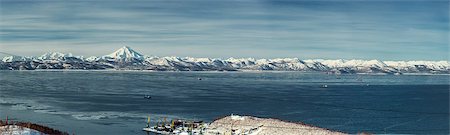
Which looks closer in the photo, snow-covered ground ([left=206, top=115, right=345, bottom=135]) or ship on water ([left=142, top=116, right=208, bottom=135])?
snow-covered ground ([left=206, top=115, right=345, bottom=135])

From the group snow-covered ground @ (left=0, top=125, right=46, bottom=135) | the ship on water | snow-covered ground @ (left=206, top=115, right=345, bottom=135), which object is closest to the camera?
snow-covered ground @ (left=0, top=125, right=46, bottom=135)

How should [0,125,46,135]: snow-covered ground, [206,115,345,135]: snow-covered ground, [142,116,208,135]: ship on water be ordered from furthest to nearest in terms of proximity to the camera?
[142,116,208,135]: ship on water → [206,115,345,135]: snow-covered ground → [0,125,46,135]: snow-covered ground

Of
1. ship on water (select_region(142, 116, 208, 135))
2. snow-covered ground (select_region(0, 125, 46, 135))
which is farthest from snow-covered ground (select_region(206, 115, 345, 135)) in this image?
snow-covered ground (select_region(0, 125, 46, 135))

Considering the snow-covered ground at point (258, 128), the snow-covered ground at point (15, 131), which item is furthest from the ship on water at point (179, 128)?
the snow-covered ground at point (15, 131)

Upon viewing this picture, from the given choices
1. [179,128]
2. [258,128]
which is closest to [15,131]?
[179,128]

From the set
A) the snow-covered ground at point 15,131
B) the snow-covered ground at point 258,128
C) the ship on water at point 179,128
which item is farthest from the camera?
the ship on water at point 179,128

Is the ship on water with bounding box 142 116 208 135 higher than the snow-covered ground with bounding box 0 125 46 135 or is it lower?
lower

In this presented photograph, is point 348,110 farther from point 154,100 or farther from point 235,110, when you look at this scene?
point 154,100

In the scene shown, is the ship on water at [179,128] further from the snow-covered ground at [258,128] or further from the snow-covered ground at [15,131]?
the snow-covered ground at [15,131]

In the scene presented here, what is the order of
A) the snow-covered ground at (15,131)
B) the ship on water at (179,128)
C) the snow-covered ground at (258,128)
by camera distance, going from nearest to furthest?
the snow-covered ground at (15,131), the snow-covered ground at (258,128), the ship on water at (179,128)

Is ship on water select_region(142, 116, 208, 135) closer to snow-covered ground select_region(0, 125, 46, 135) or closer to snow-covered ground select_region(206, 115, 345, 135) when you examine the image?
snow-covered ground select_region(206, 115, 345, 135)
